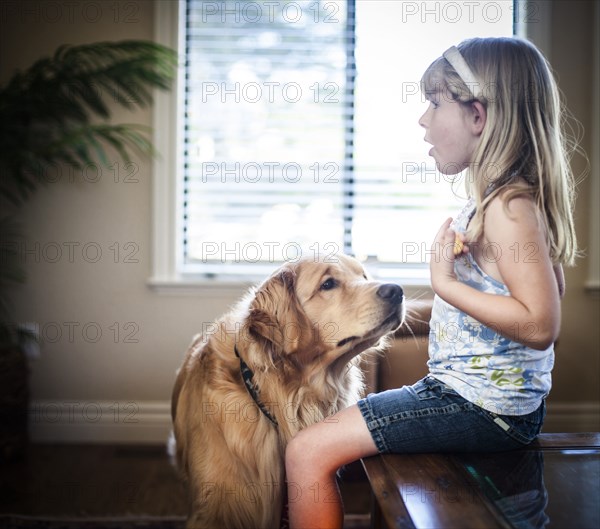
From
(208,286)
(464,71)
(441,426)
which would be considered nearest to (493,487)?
(441,426)

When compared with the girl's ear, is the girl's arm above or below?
below

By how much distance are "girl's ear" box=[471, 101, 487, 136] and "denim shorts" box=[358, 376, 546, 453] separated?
54 centimetres

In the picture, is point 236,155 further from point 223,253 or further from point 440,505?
point 440,505

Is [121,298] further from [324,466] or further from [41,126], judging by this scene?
[324,466]

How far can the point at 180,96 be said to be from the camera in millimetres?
2369

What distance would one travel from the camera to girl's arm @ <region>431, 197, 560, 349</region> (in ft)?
3.23

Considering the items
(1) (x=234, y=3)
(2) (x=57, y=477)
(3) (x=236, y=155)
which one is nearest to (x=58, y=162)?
(3) (x=236, y=155)

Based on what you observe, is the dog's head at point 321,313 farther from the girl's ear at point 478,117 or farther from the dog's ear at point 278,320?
the girl's ear at point 478,117

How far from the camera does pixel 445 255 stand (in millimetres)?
1100

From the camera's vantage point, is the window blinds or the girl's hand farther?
the window blinds

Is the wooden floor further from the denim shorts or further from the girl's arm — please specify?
the girl's arm

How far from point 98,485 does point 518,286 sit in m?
1.61

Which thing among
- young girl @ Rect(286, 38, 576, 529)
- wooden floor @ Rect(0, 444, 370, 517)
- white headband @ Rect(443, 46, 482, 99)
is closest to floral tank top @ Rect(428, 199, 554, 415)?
young girl @ Rect(286, 38, 576, 529)

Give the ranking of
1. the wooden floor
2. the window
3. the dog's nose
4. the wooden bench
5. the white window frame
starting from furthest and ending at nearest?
the window → the white window frame → the wooden floor → the dog's nose → the wooden bench
